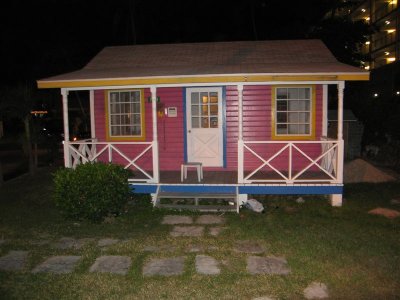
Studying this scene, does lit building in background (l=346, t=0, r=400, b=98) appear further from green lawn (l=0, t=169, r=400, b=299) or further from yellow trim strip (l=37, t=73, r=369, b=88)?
green lawn (l=0, t=169, r=400, b=299)

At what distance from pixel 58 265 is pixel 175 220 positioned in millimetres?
2580

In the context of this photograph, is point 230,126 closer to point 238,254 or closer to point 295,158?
point 295,158

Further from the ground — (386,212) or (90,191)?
(90,191)

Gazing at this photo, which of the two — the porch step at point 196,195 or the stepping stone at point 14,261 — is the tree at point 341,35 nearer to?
the porch step at point 196,195

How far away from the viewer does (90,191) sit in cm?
731

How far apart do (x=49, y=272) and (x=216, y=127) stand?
5798 mm

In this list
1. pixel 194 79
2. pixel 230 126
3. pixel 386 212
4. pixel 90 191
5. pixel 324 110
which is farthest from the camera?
pixel 230 126

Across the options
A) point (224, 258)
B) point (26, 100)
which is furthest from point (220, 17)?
point (224, 258)

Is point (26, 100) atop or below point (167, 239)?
atop

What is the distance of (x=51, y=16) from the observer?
69.4 feet

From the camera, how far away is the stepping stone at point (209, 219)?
7508 mm

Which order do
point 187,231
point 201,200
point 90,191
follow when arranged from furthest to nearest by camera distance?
point 201,200 < point 90,191 < point 187,231

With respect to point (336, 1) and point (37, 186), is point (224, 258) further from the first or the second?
point (336, 1)

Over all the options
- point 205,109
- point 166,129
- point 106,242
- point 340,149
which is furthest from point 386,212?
point 166,129
